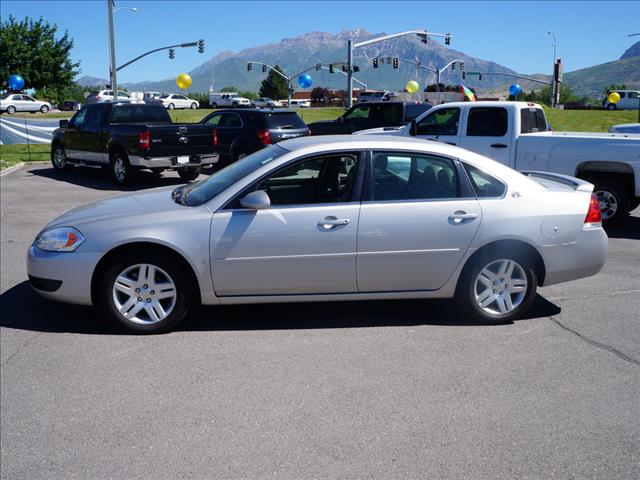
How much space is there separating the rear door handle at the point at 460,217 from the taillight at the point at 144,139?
33.6 feet

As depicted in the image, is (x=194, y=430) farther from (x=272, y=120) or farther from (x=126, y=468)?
(x=272, y=120)

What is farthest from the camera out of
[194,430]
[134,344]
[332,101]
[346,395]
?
[332,101]

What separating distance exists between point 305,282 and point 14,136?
2224 cm

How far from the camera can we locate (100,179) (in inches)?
669

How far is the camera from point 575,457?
354 cm

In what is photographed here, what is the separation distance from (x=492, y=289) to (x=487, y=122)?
676cm

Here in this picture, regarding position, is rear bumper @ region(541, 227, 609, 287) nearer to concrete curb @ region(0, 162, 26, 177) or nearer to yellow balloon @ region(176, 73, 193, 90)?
concrete curb @ region(0, 162, 26, 177)

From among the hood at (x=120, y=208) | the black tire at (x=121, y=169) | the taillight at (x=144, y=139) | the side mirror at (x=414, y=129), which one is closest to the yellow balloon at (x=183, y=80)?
the black tire at (x=121, y=169)

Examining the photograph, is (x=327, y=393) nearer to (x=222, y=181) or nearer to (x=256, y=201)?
(x=256, y=201)

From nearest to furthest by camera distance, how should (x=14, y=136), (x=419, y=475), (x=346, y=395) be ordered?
(x=419, y=475) < (x=346, y=395) < (x=14, y=136)

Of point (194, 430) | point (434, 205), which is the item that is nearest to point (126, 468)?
point (194, 430)

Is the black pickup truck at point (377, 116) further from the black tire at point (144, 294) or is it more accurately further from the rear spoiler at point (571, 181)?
the black tire at point (144, 294)

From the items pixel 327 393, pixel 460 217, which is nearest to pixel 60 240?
pixel 327 393

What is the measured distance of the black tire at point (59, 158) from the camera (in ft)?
59.1
